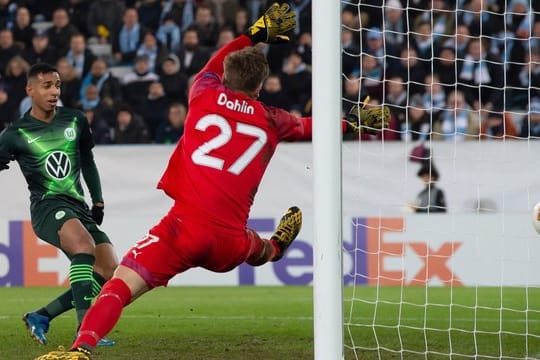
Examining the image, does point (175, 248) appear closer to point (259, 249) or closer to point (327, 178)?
point (259, 249)

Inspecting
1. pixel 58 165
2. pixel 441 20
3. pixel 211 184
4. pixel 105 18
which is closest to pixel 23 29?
pixel 105 18

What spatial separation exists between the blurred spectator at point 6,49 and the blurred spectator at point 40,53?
16 cm

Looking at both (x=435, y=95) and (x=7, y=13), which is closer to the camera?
(x=435, y=95)

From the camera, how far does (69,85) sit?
53.7ft

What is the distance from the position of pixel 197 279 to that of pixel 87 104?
12.2 feet

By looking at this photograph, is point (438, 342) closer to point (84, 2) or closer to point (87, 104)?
point (87, 104)

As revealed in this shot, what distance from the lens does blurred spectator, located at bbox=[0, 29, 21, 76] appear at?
16.8m

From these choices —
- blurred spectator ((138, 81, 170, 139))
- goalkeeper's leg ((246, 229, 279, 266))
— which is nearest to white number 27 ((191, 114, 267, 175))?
goalkeeper's leg ((246, 229, 279, 266))

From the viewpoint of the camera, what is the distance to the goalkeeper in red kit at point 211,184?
6262 millimetres

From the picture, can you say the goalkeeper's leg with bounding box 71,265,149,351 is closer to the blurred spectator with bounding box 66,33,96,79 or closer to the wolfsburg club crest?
the wolfsburg club crest

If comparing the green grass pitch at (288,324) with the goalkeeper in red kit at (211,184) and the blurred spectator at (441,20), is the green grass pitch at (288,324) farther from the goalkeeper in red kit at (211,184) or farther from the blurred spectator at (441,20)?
the blurred spectator at (441,20)

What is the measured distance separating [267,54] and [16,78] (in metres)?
3.62

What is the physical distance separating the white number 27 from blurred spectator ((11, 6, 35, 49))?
1151cm

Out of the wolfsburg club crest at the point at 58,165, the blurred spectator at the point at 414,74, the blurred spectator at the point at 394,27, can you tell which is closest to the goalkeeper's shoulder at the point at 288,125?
the wolfsburg club crest at the point at 58,165
